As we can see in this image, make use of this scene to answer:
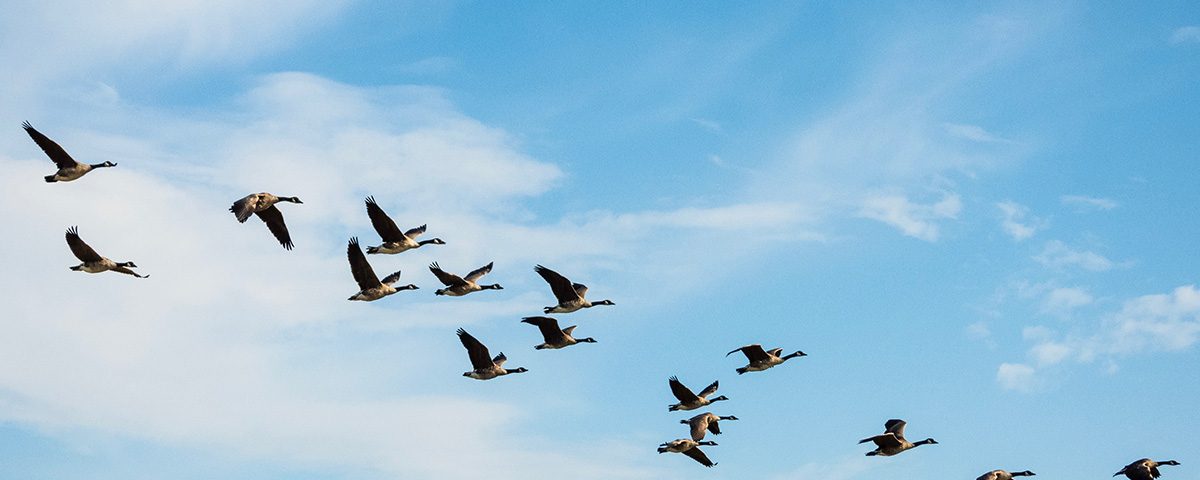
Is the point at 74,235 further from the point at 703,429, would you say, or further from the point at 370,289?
the point at 703,429

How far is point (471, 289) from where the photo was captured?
3328 centimetres

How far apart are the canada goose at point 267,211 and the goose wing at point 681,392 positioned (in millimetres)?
9356

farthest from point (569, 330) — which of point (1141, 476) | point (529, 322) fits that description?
point (1141, 476)

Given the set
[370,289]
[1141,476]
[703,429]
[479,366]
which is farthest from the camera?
[479,366]

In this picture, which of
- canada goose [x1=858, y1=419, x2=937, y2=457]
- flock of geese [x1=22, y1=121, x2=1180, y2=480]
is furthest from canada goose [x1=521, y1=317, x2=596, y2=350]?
canada goose [x1=858, y1=419, x2=937, y2=457]

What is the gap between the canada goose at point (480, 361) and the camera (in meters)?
32.2

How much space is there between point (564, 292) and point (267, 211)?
279 inches

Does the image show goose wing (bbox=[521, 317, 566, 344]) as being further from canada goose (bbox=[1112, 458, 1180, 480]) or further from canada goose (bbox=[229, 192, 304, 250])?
canada goose (bbox=[1112, 458, 1180, 480])

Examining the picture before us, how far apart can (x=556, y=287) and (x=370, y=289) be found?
4.19m

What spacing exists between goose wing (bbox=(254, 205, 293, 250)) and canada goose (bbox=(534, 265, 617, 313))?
5.98 m

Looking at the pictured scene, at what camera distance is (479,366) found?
3322cm

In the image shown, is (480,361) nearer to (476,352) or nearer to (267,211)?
(476,352)

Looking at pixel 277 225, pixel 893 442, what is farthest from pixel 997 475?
pixel 277 225

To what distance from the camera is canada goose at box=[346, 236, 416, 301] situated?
30.0 m
